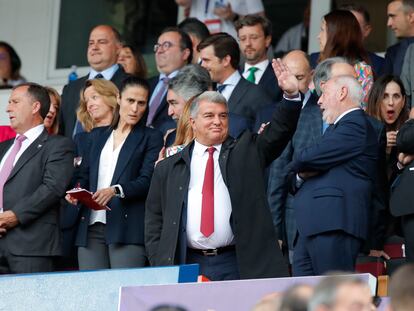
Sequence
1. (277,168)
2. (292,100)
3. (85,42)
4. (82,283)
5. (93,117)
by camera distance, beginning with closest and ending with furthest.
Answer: (82,283) < (292,100) < (277,168) < (93,117) < (85,42)

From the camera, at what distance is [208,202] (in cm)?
821

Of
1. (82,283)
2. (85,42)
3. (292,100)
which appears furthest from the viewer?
(85,42)

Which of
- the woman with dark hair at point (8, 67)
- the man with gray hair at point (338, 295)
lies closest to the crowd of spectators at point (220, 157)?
the woman with dark hair at point (8, 67)

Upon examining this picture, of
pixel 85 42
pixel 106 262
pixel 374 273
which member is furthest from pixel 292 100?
pixel 85 42

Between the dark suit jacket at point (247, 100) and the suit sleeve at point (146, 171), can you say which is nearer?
the suit sleeve at point (146, 171)

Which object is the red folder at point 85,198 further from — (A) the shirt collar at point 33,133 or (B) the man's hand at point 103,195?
(A) the shirt collar at point 33,133

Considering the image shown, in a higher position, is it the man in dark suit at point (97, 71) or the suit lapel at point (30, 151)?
the man in dark suit at point (97, 71)

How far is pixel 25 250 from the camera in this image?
925 cm

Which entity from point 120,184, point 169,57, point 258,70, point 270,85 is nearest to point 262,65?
point 258,70

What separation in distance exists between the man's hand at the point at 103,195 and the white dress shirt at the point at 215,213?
43.1 inches

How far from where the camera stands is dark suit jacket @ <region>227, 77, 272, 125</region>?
10234 millimetres

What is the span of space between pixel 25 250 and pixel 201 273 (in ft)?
5.67

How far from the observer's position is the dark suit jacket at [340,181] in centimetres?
812

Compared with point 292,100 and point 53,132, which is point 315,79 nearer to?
point 292,100
